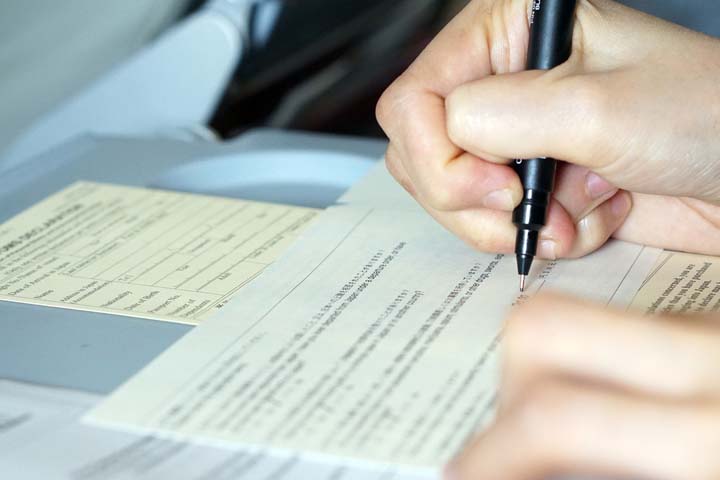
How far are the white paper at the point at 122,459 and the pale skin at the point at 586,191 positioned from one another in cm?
7

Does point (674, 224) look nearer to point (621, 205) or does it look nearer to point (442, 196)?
point (621, 205)

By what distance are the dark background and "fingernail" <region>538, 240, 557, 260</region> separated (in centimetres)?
43

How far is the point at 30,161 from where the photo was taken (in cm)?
82

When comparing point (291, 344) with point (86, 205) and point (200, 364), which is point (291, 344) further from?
point (86, 205)

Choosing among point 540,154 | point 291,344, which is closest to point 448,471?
point 291,344

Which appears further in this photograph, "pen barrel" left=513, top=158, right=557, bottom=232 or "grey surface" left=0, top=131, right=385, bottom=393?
"grey surface" left=0, top=131, right=385, bottom=393

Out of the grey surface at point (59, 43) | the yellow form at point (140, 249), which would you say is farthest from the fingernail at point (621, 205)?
the grey surface at point (59, 43)

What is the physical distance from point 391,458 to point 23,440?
17 cm

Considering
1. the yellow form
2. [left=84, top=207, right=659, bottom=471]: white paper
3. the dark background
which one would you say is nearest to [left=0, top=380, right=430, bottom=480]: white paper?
[left=84, top=207, right=659, bottom=471]: white paper

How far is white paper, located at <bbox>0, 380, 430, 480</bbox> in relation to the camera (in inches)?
16.1

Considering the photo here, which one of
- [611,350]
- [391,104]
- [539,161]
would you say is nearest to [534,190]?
[539,161]

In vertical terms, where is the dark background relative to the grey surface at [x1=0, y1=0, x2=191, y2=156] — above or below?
below

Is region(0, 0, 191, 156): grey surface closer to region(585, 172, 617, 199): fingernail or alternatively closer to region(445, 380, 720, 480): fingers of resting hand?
region(585, 172, 617, 199): fingernail

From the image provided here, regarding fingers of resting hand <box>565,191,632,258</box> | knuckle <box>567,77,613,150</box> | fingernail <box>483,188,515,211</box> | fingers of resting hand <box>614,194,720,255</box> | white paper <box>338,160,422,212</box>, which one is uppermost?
knuckle <box>567,77,613,150</box>
